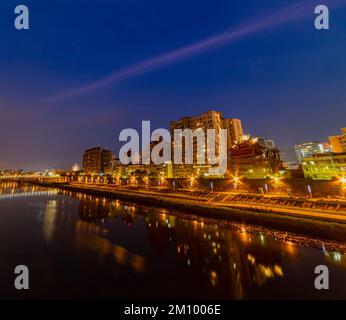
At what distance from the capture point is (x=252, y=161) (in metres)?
81.8

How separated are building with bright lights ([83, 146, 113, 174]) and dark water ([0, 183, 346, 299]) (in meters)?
163

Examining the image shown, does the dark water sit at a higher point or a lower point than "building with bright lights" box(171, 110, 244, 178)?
lower

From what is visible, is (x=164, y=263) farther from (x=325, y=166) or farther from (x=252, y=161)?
(x=252, y=161)

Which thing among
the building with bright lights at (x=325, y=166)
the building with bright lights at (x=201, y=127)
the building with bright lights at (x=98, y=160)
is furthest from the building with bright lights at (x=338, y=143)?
the building with bright lights at (x=98, y=160)

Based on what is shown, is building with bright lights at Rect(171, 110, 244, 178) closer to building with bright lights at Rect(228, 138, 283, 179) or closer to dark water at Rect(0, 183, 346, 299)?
building with bright lights at Rect(228, 138, 283, 179)

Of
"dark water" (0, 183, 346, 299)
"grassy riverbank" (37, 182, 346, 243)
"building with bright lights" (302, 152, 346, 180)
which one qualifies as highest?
"building with bright lights" (302, 152, 346, 180)

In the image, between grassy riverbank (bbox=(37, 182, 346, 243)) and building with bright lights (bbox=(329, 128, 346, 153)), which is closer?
grassy riverbank (bbox=(37, 182, 346, 243))

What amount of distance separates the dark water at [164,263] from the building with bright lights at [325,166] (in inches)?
2348

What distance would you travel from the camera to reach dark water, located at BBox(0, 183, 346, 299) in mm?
13055

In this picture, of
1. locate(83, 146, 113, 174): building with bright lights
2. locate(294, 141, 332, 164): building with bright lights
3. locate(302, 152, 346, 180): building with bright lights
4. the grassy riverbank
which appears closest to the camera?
the grassy riverbank

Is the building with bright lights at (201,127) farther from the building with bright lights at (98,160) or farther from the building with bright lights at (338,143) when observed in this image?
the building with bright lights at (98,160)

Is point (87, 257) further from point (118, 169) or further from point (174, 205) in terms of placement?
point (118, 169)

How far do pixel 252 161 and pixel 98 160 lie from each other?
499ft

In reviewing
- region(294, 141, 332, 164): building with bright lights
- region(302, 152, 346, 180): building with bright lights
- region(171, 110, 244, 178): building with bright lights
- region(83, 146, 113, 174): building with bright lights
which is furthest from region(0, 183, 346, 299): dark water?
region(83, 146, 113, 174): building with bright lights
